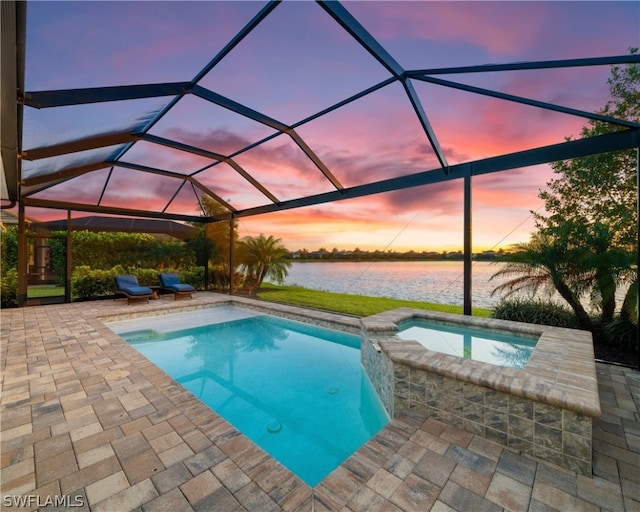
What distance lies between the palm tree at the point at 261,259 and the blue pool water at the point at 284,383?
5.82 meters

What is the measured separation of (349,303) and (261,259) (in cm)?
505

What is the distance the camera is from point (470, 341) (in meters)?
4.86

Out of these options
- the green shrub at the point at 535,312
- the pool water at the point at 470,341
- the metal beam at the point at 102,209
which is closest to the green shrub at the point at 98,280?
the metal beam at the point at 102,209

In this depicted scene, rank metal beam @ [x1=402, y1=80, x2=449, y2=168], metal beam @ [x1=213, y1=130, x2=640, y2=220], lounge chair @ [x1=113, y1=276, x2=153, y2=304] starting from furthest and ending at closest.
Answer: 1. lounge chair @ [x1=113, y1=276, x2=153, y2=304]
2. metal beam @ [x1=402, y1=80, x2=449, y2=168]
3. metal beam @ [x1=213, y1=130, x2=640, y2=220]

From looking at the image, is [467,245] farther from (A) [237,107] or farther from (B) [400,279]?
(B) [400,279]

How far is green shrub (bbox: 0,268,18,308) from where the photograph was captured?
336 inches

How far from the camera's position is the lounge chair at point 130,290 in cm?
902

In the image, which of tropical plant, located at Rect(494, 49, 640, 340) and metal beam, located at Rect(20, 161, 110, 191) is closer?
tropical plant, located at Rect(494, 49, 640, 340)

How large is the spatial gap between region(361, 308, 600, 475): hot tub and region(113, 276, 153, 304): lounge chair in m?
8.32

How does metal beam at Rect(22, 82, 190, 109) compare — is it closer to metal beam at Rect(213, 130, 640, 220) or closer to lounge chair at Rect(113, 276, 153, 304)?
metal beam at Rect(213, 130, 640, 220)

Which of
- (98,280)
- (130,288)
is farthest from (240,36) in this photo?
(98,280)

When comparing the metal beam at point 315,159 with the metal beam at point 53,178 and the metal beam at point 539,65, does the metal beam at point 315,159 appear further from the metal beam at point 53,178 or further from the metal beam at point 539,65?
the metal beam at point 53,178

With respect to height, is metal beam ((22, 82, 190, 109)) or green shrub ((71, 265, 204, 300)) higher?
metal beam ((22, 82, 190, 109))

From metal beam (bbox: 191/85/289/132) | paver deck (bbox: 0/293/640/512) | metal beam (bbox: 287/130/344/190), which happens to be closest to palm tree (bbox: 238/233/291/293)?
metal beam (bbox: 287/130/344/190)
